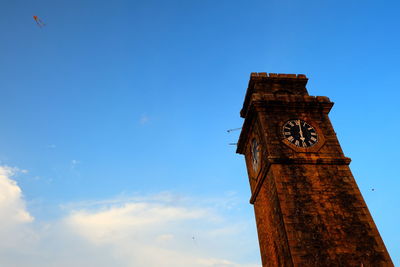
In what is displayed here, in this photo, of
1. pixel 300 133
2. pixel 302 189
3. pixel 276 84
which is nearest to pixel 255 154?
pixel 300 133

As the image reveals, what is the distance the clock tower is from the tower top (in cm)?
9

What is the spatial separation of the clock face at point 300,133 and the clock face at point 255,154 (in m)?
2.29

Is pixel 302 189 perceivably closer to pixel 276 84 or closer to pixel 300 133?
pixel 300 133

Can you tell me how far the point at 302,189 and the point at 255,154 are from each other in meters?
5.53

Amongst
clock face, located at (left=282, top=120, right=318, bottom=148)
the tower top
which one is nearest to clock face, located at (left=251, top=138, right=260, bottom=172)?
clock face, located at (left=282, top=120, right=318, bottom=148)

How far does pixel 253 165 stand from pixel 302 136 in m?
4.55

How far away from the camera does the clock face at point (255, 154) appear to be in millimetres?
21375

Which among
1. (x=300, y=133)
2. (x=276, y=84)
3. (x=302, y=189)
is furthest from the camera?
(x=276, y=84)

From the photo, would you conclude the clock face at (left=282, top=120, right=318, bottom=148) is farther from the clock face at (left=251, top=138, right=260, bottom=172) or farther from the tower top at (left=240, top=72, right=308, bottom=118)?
the tower top at (left=240, top=72, right=308, bottom=118)

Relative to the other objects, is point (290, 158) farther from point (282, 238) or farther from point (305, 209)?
point (282, 238)

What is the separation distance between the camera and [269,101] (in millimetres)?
21219

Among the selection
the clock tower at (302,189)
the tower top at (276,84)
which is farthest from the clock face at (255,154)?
the tower top at (276,84)

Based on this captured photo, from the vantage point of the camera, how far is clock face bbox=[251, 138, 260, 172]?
70.1 feet

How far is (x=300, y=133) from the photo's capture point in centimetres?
2011
